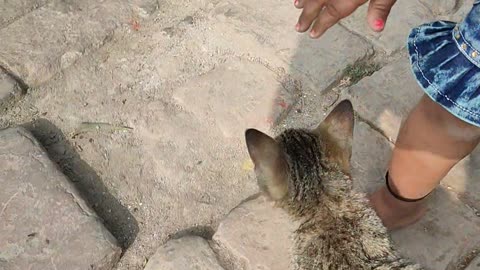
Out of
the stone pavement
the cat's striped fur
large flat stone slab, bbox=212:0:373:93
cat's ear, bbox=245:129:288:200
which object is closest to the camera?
cat's ear, bbox=245:129:288:200

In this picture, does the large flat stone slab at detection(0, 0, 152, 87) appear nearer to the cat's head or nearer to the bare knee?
the cat's head

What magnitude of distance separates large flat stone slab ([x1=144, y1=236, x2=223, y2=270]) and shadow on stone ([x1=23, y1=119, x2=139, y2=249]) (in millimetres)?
190

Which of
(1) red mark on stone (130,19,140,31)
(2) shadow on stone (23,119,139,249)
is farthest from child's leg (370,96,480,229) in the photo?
(1) red mark on stone (130,19,140,31)

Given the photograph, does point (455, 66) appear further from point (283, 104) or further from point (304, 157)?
point (283, 104)

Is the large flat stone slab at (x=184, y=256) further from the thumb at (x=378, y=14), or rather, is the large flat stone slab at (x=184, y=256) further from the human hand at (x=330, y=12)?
the thumb at (x=378, y=14)

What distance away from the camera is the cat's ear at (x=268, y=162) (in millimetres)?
2164

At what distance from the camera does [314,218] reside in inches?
95.5

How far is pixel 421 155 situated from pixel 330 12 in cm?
72

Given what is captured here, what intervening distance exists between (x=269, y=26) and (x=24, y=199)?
1680mm

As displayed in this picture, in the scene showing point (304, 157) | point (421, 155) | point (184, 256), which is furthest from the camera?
point (184, 256)

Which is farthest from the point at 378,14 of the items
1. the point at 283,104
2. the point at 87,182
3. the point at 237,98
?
the point at 87,182

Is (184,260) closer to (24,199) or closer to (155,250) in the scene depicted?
(155,250)

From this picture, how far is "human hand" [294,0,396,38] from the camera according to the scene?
2.46 meters

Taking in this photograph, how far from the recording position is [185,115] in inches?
134
